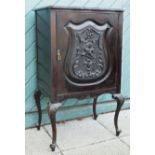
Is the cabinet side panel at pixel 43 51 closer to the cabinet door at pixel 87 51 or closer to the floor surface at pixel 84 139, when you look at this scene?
the cabinet door at pixel 87 51

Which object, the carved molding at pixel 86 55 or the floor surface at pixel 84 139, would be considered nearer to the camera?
the carved molding at pixel 86 55

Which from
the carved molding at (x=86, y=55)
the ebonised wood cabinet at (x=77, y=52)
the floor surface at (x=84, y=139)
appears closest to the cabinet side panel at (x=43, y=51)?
the ebonised wood cabinet at (x=77, y=52)

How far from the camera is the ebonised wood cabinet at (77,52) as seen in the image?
5.51 feet

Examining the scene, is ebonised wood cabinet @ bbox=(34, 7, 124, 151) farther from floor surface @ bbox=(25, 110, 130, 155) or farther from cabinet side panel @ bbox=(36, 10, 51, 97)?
floor surface @ bbox=(25, 110, 130, 155)

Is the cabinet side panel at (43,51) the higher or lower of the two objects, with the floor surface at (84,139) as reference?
higher

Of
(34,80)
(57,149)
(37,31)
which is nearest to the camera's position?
(57,149)

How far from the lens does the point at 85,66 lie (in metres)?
1.80

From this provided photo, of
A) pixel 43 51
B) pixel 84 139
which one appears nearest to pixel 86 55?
pixel 43 51

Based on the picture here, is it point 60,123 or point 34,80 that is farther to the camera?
point 60,123

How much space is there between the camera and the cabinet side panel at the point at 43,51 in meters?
1.72
